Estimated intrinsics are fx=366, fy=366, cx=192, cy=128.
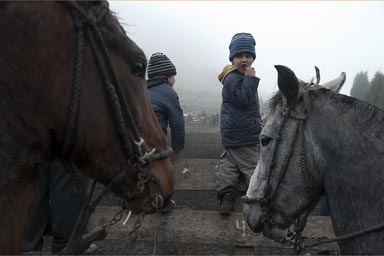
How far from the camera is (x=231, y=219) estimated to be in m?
3.46

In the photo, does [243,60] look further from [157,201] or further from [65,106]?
[65,106]

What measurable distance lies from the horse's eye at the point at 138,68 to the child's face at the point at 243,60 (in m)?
2.08

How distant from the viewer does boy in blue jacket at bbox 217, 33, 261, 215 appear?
3.51 meters

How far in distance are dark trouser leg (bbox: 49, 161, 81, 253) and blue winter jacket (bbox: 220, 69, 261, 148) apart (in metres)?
1.52

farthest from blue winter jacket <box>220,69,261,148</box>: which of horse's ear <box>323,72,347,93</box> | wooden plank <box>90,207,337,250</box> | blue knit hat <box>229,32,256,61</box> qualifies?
horse's ear <box>323,72,347,93</box>

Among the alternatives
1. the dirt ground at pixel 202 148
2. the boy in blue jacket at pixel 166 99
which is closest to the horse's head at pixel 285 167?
the boy in blue jacket at pixel 166 99

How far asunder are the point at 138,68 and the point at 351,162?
1372 mm

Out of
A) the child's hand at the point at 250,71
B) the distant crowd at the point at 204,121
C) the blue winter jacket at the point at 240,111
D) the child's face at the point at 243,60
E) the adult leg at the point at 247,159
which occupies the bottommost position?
the distant crowd at the point at 204,121

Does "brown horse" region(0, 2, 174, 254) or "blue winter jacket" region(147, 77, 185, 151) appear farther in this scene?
"blue winter jacket" region(147, 77, 185, 151)

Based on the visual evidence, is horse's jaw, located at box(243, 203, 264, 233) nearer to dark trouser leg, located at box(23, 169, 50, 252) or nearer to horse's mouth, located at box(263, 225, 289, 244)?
horse's mouth, located at box(263, 225, 289, 244)

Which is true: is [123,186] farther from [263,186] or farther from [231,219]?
[231,219]

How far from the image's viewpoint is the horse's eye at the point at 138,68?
1632mm

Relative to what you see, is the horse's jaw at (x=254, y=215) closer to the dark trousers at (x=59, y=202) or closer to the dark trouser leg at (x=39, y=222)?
the dark trousers at (x=59, y=202)

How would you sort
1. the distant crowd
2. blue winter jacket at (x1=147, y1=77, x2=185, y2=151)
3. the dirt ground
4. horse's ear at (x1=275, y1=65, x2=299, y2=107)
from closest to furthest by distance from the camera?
horse's ear at (x1=275, y1=65, x2=299, y2=107), blue winter jacket at (x1=147, y1=77, x2=185, y2=151), the dirt ground, the distant crowd
